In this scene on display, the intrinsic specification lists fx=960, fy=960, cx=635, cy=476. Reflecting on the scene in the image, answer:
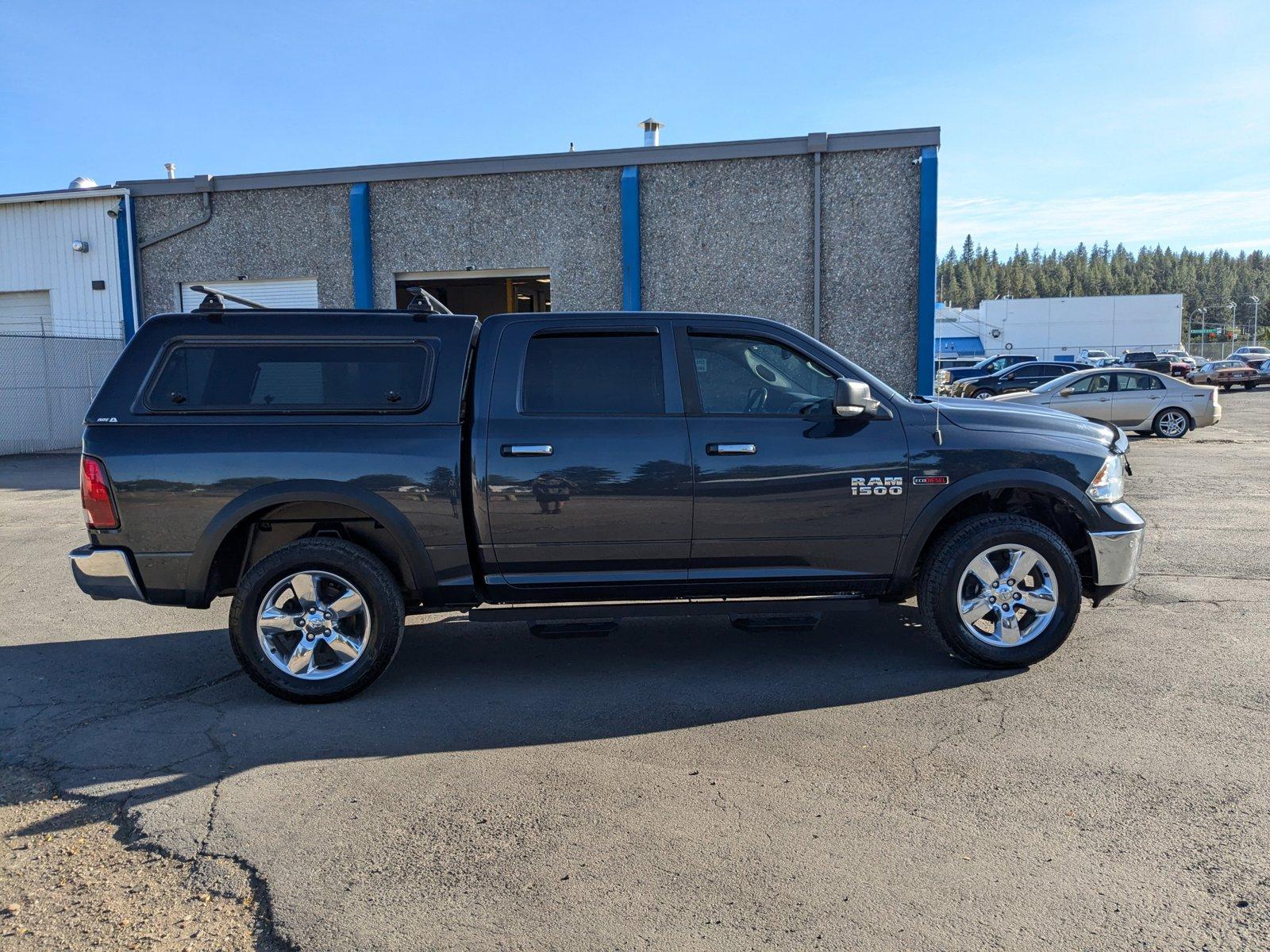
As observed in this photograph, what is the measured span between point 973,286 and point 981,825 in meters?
180

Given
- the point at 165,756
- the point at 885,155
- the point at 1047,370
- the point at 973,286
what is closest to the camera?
the point at 165,756

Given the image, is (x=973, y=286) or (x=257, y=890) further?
(x=973, y=286)

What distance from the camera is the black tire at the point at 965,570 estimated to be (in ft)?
17.2

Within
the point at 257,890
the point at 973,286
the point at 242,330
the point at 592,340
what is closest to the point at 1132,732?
the point at 592,340

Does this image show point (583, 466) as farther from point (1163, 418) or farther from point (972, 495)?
point (1163, 418)

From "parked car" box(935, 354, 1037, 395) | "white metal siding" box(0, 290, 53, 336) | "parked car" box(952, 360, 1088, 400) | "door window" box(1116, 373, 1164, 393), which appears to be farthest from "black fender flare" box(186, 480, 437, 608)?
"parked car" box(935, 354, 1037, 395)

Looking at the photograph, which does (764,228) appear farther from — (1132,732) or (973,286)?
(973,286)

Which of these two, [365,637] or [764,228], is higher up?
[764,228]

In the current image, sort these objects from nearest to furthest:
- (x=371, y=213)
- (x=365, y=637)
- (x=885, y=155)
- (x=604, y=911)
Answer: (x=604, y=911) → (x=365, y=637) → (x=885, y=155) → (x=371, y=213)

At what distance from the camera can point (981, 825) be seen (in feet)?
11.7

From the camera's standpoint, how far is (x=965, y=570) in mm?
5254

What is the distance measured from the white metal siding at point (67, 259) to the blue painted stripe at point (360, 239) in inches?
196

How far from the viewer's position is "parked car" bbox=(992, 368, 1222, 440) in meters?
20.0

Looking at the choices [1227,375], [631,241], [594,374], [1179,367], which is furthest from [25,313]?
[1227,375]
